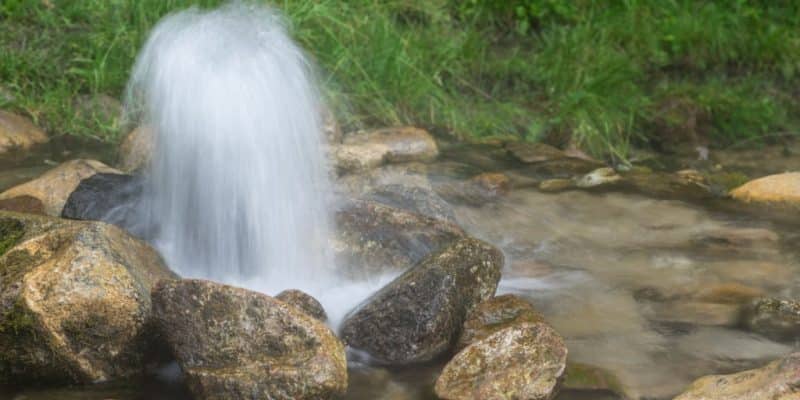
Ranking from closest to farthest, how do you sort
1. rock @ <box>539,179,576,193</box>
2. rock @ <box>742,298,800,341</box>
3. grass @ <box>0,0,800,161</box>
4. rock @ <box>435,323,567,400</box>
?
rock @ <box>435,323,567,400</box>, rock @ <box>742,298,800,341</box>, rock @ <box>539,179,576,193</box>, grass @ <box>0,0,800,161</box>

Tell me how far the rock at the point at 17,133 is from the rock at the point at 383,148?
1773 mm

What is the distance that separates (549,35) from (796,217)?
118 inches

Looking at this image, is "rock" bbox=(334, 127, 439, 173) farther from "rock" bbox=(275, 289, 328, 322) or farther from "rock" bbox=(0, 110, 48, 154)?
"rock" bbox=(275, 289, 328, 322)

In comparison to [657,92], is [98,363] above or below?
above

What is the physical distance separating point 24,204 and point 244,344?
76.6 inches

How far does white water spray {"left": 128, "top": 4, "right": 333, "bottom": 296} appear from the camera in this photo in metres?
4.62

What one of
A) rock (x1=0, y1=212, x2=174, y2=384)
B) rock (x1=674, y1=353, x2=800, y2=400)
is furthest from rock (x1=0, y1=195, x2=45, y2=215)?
rock (x1=674, y1=353, x2=800, y2=400)

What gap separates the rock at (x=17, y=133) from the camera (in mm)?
6191

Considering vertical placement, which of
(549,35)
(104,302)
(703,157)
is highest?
(104,302)

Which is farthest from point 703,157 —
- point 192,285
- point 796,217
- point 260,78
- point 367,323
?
point 192,285

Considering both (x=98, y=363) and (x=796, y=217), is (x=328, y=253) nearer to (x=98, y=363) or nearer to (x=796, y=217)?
(x=98, y=363)

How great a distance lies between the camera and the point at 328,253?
4.61 m

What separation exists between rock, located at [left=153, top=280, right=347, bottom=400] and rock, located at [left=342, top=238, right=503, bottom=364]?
0.29 metres

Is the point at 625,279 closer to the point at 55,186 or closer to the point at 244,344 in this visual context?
the point at 244,344
